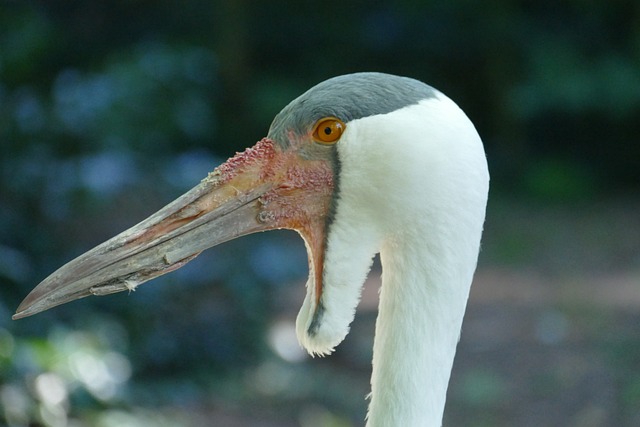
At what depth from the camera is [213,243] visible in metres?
2.47

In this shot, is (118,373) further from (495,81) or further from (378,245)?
(495,81)

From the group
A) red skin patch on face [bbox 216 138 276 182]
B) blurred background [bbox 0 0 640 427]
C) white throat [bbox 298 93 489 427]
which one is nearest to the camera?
white throat [bbox 298 93 489 427]

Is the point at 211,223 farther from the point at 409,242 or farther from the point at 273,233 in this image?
the point at 273,233

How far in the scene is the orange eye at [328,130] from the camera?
2.34m

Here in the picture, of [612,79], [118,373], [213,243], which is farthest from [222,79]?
[213,243]

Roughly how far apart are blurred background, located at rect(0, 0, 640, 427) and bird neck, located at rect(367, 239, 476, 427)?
240 centimetres

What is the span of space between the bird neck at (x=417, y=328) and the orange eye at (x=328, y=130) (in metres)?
0.28

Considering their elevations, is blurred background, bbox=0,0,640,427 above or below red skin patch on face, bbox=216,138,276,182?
above

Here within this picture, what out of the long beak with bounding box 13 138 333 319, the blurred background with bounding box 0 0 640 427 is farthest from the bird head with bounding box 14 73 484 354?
the blurred background with bounding box 0 0 640 427

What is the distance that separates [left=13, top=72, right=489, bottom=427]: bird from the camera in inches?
88.8

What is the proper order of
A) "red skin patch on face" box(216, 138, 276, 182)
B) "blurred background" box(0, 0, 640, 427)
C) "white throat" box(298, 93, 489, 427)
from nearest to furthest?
"white throat" box(298, 93, 489, 427)
"red skin patch on face" box(216, 138, 276, 182)
"blurred background" box(0, 0, 640, 427)

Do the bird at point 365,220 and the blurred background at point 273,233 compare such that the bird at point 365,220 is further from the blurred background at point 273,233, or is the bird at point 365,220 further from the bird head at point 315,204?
the blurred background at point 273,233

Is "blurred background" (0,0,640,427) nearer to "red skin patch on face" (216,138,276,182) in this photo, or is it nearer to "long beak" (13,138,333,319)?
"long beak" (13,138,333,319)

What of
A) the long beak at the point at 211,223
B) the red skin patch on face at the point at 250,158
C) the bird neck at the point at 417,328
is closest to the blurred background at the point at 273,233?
the long beak at the point at 211,223
